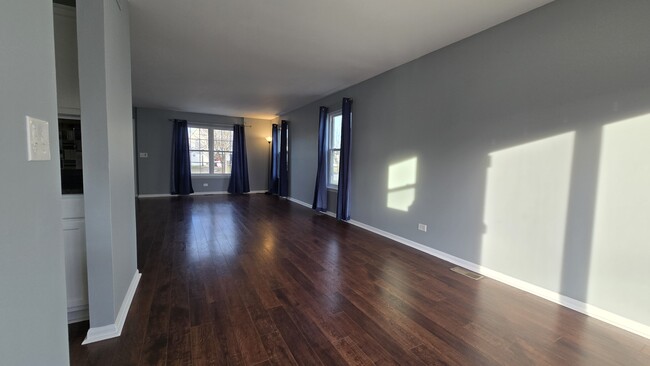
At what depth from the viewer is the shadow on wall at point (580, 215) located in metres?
1.91

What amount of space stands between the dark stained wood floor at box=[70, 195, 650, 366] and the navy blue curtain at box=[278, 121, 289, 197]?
4369mm

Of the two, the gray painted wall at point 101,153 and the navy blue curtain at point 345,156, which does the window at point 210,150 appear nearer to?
the navy blue curtain at point 345,156

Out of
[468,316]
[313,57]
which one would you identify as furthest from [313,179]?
[468,316]

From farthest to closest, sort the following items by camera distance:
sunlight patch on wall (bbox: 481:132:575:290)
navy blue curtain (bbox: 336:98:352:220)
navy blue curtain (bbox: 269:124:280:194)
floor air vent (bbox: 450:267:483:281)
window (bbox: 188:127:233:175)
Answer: navy blue curtain (bbox: 269:124:280:194)
window (bbox: 188:127:233:175)
navy blue curtain (bbox: 336:98:352:220)
floor air vent (bbox: 450:267:483:281)
sunlight patch on wall (bbox: 481:132:575:290)

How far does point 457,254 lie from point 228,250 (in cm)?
272

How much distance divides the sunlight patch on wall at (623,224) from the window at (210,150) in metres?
8.33

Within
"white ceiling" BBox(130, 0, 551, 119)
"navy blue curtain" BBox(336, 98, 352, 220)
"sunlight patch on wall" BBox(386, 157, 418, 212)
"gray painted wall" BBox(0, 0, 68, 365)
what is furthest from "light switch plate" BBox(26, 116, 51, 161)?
"navy blue curtain" BBox(336, 98, 352, 220)

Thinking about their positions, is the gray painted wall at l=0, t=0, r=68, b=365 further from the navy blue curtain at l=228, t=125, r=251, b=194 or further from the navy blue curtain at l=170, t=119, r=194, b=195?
the navy blue curtain at l=228, t=125, r=251, b=194

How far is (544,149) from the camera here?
2.39 m

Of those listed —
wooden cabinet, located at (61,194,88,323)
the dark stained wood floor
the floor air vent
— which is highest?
wooden cabinet, located at (61,194,88,323)

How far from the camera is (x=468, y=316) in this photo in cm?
205

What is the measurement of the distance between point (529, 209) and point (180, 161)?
316 inches

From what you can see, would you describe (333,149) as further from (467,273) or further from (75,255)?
(75,255)

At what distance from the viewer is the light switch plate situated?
78cm
